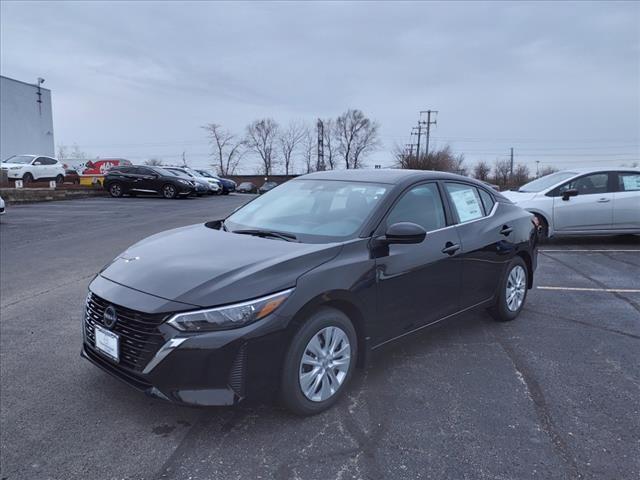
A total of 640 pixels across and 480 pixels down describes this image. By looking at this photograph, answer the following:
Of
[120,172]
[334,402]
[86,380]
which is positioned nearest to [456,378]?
[334,402]

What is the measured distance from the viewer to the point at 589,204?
31.7 feet

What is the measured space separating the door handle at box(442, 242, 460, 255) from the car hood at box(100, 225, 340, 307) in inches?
46.4

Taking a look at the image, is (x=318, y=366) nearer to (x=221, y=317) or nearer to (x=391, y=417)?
(x=391, y=417)

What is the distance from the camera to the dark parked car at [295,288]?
107 inches

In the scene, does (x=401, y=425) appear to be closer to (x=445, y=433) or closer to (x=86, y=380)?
(x=445, y=433)

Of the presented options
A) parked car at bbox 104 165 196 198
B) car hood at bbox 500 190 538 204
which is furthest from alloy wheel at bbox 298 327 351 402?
parked car at bbox 104 165 196 198

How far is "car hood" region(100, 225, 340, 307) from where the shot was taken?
2.79 meters

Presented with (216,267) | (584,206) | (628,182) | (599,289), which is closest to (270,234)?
(216,267)

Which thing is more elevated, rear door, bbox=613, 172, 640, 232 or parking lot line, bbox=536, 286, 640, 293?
rear door, bbox=613, 172, 640, 232

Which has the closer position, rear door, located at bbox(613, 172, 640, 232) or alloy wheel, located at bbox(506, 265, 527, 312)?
alloy wheel, located at bbox(506, 265, 527, 312)

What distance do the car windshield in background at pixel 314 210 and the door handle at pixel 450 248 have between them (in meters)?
0.71

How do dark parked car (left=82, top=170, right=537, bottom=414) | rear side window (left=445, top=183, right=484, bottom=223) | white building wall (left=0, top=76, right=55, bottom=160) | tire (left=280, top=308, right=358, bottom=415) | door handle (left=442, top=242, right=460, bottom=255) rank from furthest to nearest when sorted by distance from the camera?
white building wall (left=0, top=76, right=55, bottom=160)
rear side window (left=445, top=183, right=484, bottom=223)
door handle (left=442, top=242, right=460, bottom=255)
tire (left=280, top=308, right=358, bottom=415)
dark parked car (left=82, top=170, right=537, bottom=414)

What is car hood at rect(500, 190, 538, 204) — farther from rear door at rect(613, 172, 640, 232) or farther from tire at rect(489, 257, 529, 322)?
tire at rect(489, 257, 529, 322)

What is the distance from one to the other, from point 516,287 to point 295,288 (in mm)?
3156
